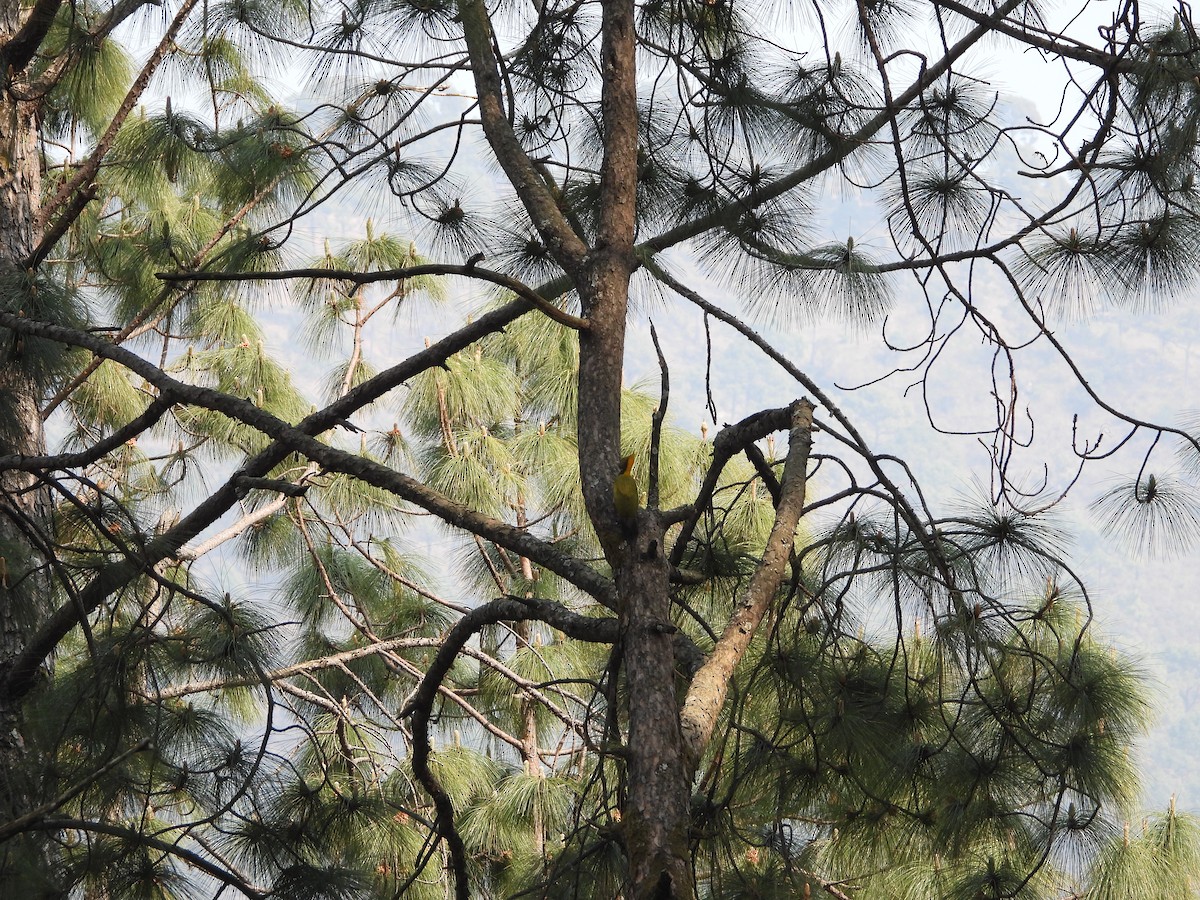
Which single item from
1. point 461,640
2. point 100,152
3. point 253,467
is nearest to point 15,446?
point 100,152

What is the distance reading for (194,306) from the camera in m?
3.86

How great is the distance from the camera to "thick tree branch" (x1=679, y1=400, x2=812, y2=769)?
0.91 metres

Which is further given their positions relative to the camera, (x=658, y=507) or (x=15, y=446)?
(x=15, y=446)

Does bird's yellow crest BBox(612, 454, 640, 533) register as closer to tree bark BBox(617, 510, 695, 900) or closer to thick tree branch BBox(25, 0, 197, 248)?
tree bark BBox(617, 510, 695, 900)

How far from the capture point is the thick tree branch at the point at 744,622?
91cm

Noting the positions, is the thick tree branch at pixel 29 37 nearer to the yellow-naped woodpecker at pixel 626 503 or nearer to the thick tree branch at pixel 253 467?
the thick tree branch at pixel 253 467

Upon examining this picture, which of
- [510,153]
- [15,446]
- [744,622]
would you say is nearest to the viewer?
[744,622]

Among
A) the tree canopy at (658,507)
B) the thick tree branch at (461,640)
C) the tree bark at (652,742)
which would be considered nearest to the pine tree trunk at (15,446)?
the tree canopy at (658,507)

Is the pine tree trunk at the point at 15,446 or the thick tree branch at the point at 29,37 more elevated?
the thick tree branch at the point at 29,37

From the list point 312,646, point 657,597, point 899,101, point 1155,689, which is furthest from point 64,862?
point 1155,689

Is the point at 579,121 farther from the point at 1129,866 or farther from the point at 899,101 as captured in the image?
the point at 1129,866

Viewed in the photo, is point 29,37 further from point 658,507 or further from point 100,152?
point 658,507

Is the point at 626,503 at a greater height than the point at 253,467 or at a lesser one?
lesser

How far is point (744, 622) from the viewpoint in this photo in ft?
3.18
